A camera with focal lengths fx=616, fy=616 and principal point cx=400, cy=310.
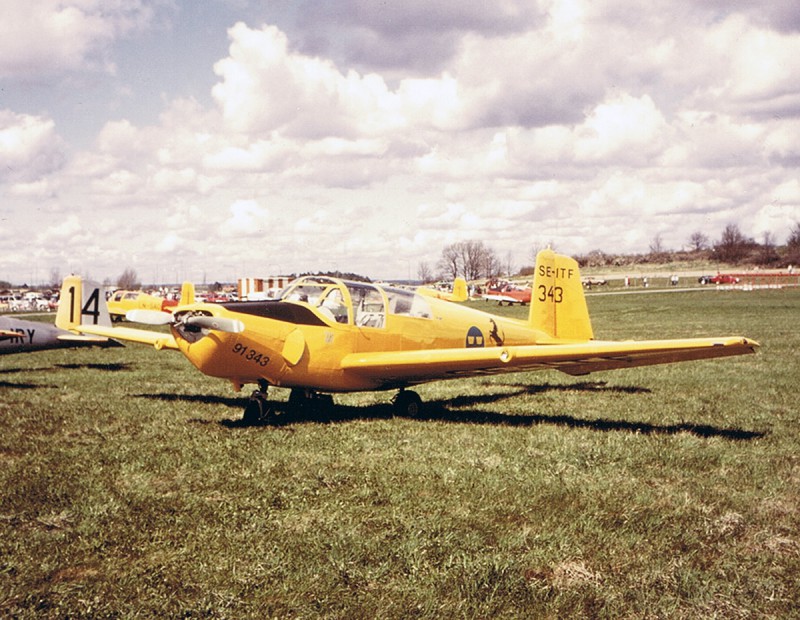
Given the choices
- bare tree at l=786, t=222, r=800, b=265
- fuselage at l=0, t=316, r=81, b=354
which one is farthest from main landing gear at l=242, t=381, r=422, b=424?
bare tree at l=786, t=222, r=800, b=265

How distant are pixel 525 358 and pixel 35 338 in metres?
12.4

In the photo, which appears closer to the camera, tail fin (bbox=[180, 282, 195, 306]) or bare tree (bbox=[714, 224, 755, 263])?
tail fin (bbox=[180, 282, 195, 306])

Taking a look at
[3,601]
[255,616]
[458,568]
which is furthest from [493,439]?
[3,601]

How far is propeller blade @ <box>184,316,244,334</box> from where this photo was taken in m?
7.57

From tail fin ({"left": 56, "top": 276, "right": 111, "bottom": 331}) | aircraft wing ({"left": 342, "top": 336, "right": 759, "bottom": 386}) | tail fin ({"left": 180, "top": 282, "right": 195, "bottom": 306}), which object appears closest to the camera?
aircraft wing ({"left": 342, "top": 336, "right": 759, "bottom": 386})

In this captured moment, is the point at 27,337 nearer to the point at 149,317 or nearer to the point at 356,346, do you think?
the point at 149,317

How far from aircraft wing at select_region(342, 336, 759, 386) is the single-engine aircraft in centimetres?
899

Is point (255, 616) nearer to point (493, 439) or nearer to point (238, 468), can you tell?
point (238, 468)

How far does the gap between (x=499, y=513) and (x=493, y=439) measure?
8.12ft

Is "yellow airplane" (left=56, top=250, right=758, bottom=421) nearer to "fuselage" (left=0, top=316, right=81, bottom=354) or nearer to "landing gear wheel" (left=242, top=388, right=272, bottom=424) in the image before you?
"landing gear wheel" (left=242, top=388, right=272, bottom=424)

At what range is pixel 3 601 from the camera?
11.8 ft

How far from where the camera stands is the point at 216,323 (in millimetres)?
7578

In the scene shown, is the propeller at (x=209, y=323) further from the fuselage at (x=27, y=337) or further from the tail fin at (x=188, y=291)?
the tail fin at (x=188, y=291)

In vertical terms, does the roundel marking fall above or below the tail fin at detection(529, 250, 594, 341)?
below
